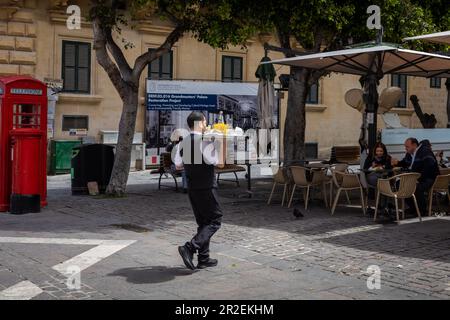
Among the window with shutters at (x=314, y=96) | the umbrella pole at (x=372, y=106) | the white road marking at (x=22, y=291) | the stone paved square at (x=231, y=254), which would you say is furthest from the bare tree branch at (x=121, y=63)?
the window with shutters at (x=314, y=96)

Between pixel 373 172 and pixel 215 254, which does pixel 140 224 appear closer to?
pixel 215 254

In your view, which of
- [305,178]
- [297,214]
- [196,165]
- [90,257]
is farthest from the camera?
[305,178]

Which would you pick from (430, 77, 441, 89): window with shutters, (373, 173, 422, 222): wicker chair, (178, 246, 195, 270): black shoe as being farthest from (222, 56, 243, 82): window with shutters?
(178, 246, 195, 270): black shoe

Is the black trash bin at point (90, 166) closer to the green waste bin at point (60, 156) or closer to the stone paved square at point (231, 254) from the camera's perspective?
the stone paved square at point (231, 254)

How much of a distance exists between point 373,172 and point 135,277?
219 inches

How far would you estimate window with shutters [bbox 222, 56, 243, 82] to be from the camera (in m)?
23.5

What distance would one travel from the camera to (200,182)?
6988 millimetres

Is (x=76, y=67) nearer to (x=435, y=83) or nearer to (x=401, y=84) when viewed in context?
(x=401, y=84)

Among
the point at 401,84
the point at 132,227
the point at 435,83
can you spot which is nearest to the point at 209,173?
the point at 132,227

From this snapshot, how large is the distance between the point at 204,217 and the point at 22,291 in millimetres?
2068

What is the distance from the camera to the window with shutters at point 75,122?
19953 millimetres

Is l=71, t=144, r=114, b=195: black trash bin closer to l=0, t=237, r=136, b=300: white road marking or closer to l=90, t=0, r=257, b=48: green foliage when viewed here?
l=90, t=0, r=257, b=48: green foliage
